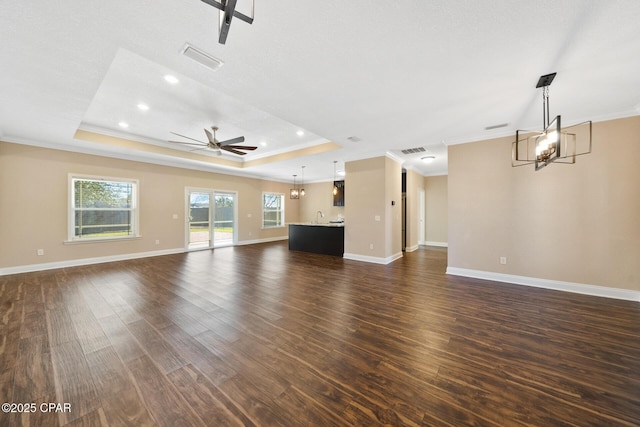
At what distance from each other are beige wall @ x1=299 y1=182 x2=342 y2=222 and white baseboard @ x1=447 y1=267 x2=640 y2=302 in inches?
238

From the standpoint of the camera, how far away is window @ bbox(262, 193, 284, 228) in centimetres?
997

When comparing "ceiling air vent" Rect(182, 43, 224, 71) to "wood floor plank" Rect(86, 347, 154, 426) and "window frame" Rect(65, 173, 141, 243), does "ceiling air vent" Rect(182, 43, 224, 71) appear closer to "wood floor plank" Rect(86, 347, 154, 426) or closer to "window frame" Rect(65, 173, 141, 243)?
"wood floor plank" Rect(86, 347, 154, 426)

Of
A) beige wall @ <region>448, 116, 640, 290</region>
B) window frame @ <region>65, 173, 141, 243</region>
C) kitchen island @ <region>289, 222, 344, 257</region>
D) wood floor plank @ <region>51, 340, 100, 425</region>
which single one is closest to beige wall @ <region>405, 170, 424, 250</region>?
kitchen island @ <region>289, 222, 344, 257</region>

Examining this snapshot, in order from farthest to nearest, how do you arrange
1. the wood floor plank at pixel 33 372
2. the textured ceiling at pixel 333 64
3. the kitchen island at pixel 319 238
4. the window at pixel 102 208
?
the kitchen island at pixel 319 238
the window at pixel 102 208
the textured ceiling at pixel 333 64
the wood floor plank at pixel 33 372

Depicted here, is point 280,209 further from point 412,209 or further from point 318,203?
point 412,209

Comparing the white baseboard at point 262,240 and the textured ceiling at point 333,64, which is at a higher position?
the textured ceiling at point 333,64

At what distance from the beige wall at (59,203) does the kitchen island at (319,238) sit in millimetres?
3647

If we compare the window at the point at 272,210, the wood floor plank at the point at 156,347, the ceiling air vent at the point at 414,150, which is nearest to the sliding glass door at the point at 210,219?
the window at the point at 272,210

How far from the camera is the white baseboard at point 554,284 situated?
3.40 m

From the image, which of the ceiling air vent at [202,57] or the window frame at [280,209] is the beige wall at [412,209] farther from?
the ceiling air vent at [202,57]

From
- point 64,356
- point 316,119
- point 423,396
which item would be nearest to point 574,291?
point 423,396

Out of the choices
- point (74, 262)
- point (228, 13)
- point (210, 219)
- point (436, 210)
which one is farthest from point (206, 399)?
point (436, 210)

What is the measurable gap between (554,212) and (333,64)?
4.43m

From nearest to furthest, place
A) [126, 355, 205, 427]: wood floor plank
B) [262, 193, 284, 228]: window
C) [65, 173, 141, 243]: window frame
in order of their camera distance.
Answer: [126, 355, 205, 427]: wood floor plank
[65, 173, 141, 243]: window frame
[262, 193, 284, 228]: window
